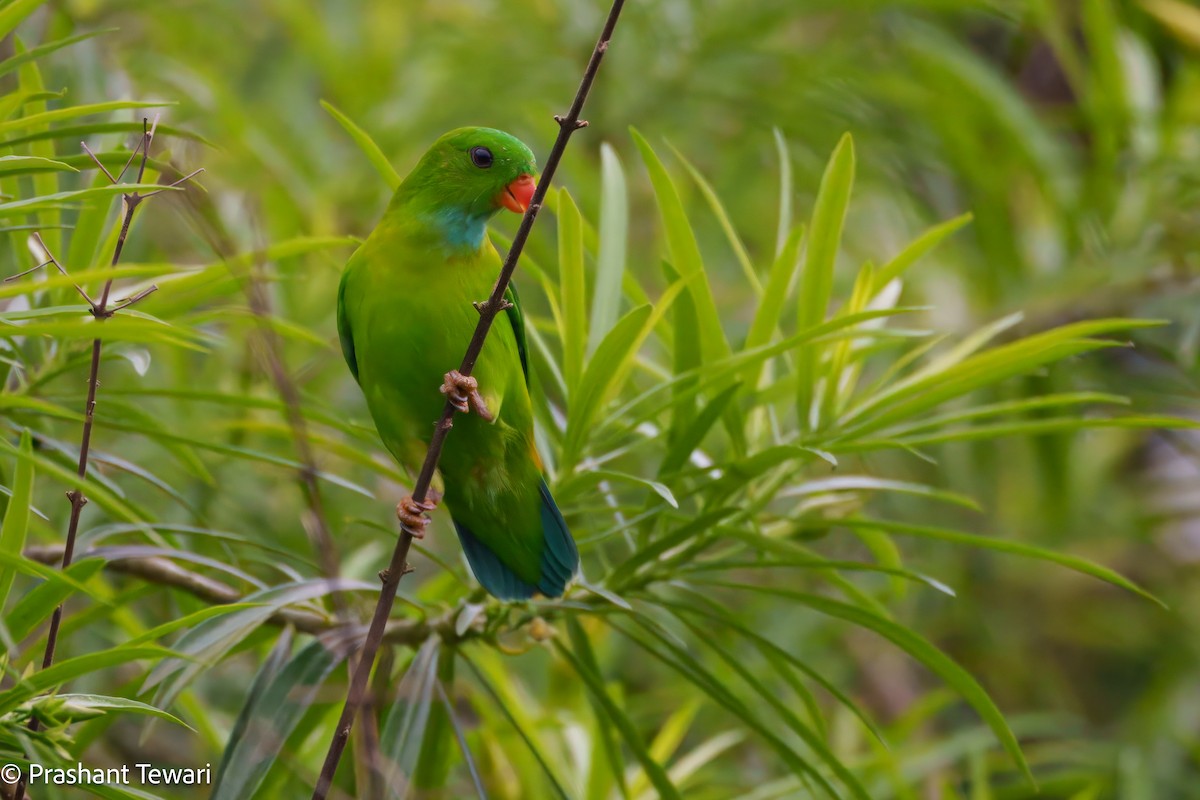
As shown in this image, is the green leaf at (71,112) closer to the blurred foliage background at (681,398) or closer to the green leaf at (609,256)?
the blurred foliage background at (681,398)

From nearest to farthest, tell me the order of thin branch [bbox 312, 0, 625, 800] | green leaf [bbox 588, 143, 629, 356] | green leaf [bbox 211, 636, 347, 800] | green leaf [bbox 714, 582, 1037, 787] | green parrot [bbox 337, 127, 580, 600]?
thin branch [bbox 312, 0, 625, 800]
green leaf [bbox 211, 636, 347, 800]
green leaf [bbox 714, 582, 1037, 787]
green parrot [bbox 337, 127, 580, 600]
green leaf [bbox 588, 143, 629, 356]

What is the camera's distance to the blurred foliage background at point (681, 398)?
183cm

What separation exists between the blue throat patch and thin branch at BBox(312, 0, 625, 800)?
48cm

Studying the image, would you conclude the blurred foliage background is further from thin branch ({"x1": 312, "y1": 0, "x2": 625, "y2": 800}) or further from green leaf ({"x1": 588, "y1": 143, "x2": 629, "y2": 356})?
thin branch ({"x1": 312, "y1": 0, "x2": 625, "y2": 800})

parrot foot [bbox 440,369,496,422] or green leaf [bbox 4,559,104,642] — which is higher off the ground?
parrot foot [bbox 440,369,496,422]

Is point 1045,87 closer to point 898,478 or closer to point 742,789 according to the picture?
point 898,478

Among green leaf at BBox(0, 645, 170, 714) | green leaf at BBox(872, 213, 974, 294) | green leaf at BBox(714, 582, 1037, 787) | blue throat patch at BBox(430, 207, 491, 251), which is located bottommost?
green leaf at BBox(714, 582, 1037, 787)

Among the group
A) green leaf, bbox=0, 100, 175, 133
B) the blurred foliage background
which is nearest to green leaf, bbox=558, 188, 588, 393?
the blurred foliage background

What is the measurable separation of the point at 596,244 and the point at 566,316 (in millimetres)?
290

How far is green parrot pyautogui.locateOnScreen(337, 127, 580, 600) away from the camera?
1.87m

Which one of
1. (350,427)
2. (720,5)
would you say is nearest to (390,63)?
(720,5)

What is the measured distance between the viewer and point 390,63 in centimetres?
423

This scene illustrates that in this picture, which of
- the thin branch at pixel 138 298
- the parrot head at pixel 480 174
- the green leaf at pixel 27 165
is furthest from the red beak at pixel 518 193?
the green leaf at pixel 27 165

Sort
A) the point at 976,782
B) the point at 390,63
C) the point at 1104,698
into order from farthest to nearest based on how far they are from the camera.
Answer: the point at 1104,698 < the point at 390,63 < the point at 976,782
